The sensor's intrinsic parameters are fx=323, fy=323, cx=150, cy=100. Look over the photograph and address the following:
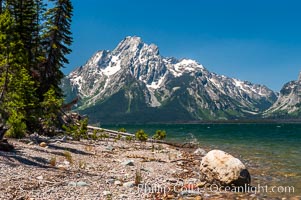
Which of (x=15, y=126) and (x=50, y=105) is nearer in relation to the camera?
(x=15, y=126)

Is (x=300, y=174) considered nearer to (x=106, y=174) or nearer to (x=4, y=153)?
(x=106, y=174)

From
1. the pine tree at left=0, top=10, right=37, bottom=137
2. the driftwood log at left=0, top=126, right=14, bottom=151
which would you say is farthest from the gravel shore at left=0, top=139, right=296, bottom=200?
the pine tree at left=0, top=10, right=37, bottom=137

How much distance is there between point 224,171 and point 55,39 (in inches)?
1160

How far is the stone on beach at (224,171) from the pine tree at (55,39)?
25.9m

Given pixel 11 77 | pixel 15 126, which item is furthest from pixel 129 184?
pixel 15 126

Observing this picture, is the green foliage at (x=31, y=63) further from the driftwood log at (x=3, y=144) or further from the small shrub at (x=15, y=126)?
the driftwood log at (x=3, y=144)

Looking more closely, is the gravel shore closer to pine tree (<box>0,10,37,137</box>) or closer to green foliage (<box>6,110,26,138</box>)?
pine tree (<box>0,10,37,137</box>)

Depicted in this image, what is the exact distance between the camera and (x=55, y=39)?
1570 inches

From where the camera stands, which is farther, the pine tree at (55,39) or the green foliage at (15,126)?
the pine tree at (55,39)

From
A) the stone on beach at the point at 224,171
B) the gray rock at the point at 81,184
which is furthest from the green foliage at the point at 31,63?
the stone on beach at the point at 224,171

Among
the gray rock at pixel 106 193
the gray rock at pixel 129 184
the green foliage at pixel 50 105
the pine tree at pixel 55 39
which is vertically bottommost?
the gray rock at pixel 129 184

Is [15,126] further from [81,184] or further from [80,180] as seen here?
[81,184]

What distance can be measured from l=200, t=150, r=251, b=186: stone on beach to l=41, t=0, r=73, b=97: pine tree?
25889 mm

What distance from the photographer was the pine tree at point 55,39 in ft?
129
